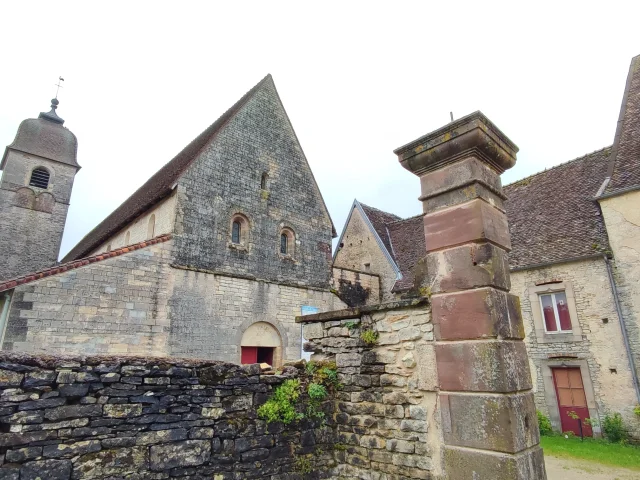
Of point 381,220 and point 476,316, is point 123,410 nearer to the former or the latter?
point 476,316

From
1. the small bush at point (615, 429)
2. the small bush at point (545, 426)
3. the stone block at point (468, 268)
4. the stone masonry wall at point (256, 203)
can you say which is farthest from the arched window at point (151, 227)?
the small bush at point (615, 429)

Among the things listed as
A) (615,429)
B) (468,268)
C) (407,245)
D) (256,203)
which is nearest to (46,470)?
(468,268)

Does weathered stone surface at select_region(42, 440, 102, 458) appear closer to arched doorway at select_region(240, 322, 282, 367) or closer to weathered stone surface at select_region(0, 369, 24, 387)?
weathered stone surface at select_region(0, 369, 24, 387)

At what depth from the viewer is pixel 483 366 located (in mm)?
3439

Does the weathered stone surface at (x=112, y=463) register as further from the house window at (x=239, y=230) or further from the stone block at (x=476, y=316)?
the house window at (x=239, y=230)

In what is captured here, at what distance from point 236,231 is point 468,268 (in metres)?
9.90

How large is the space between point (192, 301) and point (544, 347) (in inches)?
434

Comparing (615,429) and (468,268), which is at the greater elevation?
(468,268)

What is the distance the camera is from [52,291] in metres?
8.88

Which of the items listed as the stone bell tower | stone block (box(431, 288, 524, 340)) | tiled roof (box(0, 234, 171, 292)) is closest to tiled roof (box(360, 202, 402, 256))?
tiled roof (box(0, 234, 171, 292))

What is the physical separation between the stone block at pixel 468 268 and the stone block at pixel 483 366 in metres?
0.53

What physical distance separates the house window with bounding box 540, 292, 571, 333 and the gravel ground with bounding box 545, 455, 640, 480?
4.67 meters

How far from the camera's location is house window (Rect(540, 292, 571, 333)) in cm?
1245

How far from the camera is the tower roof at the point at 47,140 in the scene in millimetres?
23234
